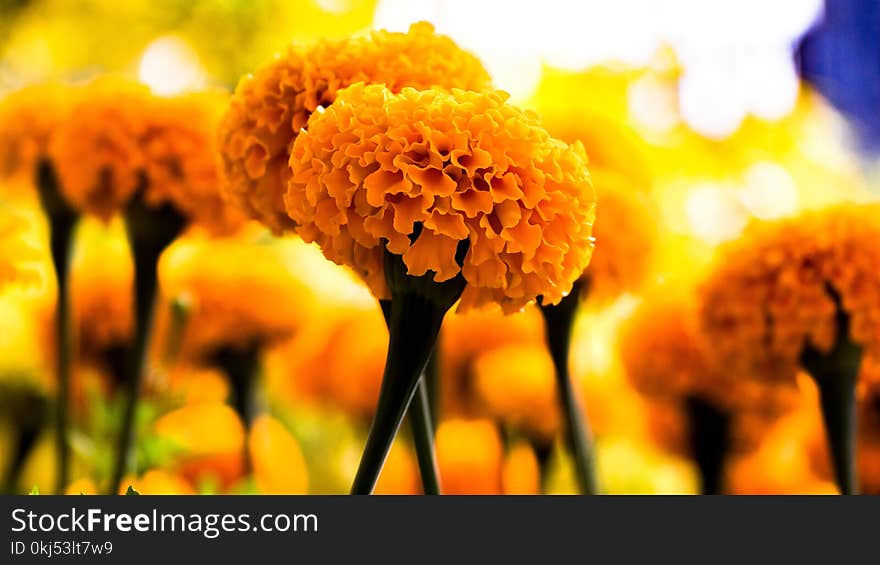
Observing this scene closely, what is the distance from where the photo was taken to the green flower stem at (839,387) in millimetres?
562

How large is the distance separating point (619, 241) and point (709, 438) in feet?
0.67

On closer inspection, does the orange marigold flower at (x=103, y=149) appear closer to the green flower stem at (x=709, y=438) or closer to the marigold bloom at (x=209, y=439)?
the marigold bloom at (x=209, y=439)

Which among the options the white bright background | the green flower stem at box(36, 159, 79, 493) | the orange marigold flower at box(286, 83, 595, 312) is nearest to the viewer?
the orange marigold flower at box(286, 83, 595, 312)

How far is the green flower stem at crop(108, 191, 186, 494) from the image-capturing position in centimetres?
60

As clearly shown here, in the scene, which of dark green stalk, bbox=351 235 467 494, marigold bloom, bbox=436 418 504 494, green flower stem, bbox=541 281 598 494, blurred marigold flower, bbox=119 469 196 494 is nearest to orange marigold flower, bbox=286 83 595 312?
dark green stalk, bbox=351 235 467 494

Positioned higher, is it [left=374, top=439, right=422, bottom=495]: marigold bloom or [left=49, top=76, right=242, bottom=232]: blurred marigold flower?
[left=49, top=76, right=242, bottom=232]: blurred marigold flower

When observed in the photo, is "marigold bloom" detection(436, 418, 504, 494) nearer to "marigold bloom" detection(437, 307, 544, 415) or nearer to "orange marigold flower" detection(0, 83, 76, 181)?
"marigold bloom" detection(437, 307, 544, 415)

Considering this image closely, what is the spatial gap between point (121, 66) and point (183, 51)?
0.10 metres

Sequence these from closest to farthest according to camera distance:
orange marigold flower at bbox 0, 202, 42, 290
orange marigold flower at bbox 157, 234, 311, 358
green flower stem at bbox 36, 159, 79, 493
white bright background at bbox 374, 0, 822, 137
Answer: orange marigold flower at bbox 0, 202, 42, 290
green flower stem at bbox 36, 159, 79, 493
orange marigold flower at bbox 157, 234, 311, 358
white bright background at bbox 374, 0, 822, 137

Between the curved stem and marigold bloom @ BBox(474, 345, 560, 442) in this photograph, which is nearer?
the curved stem

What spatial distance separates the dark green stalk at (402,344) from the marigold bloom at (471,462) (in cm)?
39

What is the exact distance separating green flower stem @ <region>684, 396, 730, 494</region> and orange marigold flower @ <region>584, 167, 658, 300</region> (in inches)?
5.4
